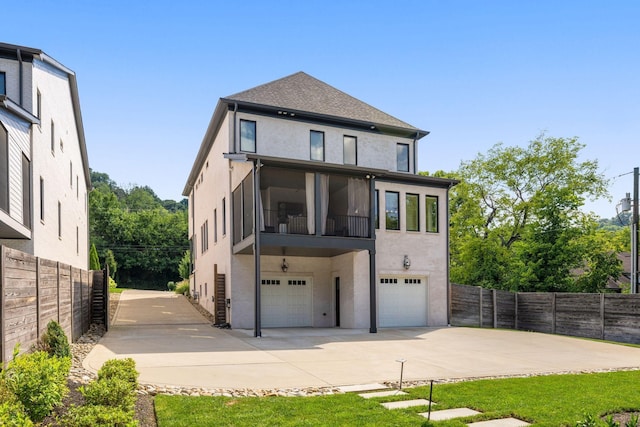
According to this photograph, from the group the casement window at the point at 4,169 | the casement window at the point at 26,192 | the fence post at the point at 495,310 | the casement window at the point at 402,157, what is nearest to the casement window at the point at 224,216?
the casement window at the point at 26,192

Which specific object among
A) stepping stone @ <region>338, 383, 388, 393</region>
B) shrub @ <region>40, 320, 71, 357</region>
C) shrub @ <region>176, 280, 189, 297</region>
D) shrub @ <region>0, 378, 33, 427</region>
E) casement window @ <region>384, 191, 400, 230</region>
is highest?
casement window @ <region>384, 191, 400, 230</region>

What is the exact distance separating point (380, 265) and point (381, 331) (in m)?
2.62

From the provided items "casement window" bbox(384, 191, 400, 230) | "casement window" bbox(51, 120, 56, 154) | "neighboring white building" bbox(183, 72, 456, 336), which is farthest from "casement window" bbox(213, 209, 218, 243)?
"casement window" bbox(384, 191, 400, 230)

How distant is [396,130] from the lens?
2277 centimetres

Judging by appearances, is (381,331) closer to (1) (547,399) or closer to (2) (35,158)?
(1) (547,399)

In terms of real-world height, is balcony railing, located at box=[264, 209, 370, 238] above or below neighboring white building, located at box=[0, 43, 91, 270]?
below

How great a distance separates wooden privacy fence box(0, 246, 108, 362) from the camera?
6.52m

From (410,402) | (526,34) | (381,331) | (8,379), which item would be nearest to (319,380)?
(410,402)

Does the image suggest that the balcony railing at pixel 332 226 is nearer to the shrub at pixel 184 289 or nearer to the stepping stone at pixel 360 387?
the stepping stone at pixel 360 387

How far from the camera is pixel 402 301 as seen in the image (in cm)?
1977

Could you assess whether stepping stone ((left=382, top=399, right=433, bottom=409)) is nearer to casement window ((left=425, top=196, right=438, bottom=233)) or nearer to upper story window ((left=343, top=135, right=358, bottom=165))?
casement window ((left=425, top=196, right=438, bottom=233))

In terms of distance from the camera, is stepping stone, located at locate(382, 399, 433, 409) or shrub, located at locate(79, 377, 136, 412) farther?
stepping stone, located at locate(382, 399, 433, 409)

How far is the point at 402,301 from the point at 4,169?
1413cm

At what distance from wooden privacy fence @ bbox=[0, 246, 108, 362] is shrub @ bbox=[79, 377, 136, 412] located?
1633 millimetres
